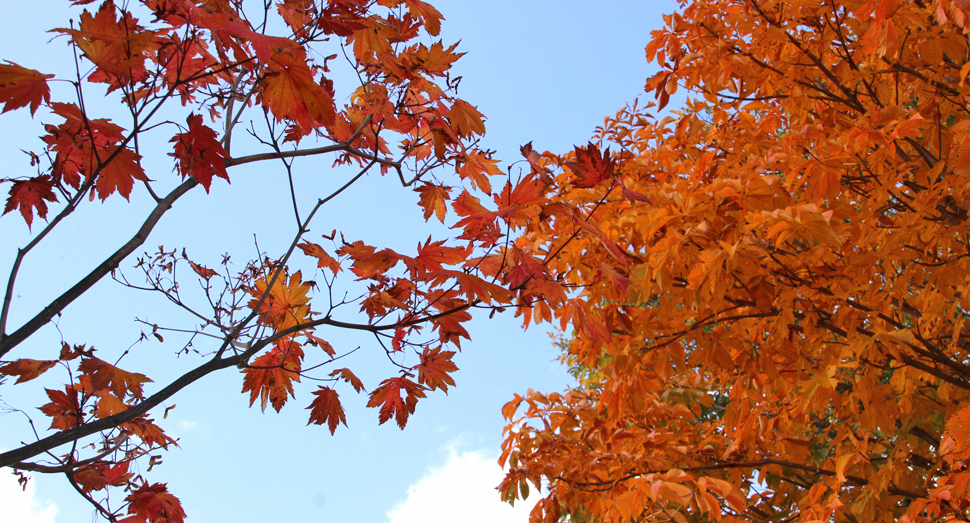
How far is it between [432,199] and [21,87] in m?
1.36

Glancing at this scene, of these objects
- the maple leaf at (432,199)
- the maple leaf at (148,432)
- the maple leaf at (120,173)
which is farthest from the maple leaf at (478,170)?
the maple leaf at (148,432)

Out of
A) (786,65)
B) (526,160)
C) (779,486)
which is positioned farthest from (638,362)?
(786,65)

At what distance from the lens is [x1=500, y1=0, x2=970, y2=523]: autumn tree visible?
87.0 inches

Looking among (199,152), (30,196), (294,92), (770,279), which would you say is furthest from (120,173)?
(770,279)

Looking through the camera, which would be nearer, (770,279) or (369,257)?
(369,257)

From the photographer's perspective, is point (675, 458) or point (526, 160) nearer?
point (526, 160)

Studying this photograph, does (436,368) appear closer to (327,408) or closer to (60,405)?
(327,408)

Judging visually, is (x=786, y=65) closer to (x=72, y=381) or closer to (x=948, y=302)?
(x=948, y=302)

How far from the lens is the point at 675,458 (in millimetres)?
3285

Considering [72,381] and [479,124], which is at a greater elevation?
[479,124]

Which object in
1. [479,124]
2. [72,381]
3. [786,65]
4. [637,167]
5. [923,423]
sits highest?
[786,65]

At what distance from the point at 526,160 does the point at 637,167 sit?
1.66 meters

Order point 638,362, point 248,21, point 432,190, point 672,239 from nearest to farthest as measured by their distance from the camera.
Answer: point 248,21, point 672,239, point 432,190, point 638,362

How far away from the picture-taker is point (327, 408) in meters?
2.21
